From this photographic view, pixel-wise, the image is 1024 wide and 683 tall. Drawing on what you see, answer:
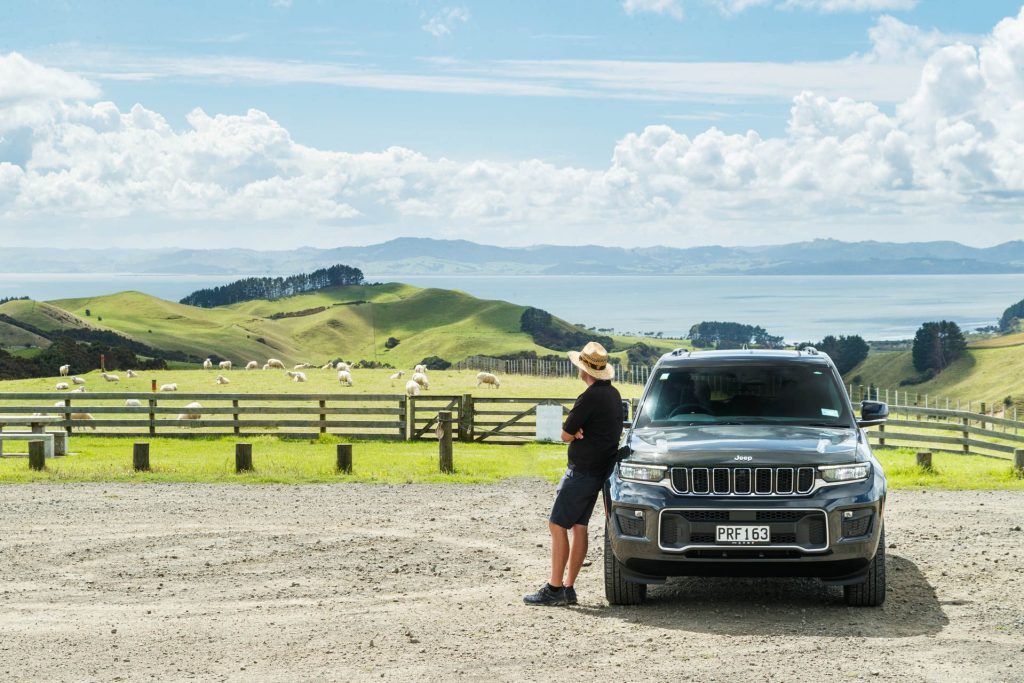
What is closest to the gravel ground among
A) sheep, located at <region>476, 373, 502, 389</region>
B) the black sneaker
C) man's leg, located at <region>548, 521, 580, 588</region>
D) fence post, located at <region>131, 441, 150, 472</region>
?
the black sneaker

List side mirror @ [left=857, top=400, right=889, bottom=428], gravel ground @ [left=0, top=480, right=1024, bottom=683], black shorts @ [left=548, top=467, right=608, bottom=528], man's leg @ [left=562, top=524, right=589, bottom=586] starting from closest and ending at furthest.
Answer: gravel ground @ [left=0, top=480, right=1024, bottom=683] → black shorts @ [left=548, top=467, right=608, bottom=528] → man's leg @ [left=562, top=524, right=589, bottom=586] → side mirror @ [left=857, top=400, right=889, bottom=428]

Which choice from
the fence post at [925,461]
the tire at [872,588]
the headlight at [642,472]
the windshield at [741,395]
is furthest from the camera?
the fence post at [925,461]

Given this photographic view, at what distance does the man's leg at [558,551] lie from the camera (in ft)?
30.4

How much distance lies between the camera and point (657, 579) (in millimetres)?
8859

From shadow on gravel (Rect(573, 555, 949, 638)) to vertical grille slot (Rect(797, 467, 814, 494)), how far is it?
3.27ft

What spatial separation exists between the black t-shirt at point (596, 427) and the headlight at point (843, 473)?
1608 millimetres

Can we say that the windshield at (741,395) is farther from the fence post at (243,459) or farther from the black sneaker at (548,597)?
the fence post at (243,459)

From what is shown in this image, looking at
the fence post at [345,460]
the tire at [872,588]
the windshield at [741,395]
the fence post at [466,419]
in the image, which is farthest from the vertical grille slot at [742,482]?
the fence post at [466,419]

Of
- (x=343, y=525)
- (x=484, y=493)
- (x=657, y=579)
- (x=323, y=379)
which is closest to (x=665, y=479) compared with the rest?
(x=657, y=579)

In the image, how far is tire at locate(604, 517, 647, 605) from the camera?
30.2ft

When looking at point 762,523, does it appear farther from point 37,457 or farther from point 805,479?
point 37,457

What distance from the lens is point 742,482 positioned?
28.5 feet

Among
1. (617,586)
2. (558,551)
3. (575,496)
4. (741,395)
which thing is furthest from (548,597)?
(741,395)

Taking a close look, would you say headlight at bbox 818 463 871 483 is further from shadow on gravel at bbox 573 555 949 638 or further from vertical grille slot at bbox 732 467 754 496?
shadow on gravel at bbox 573 555 949 638
